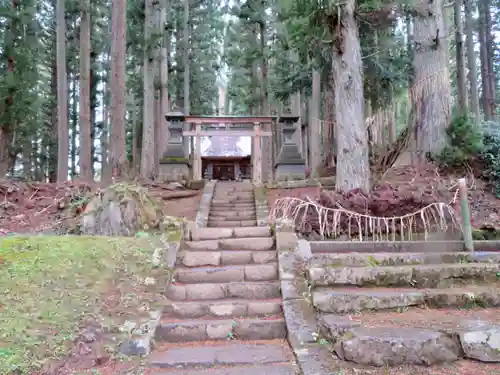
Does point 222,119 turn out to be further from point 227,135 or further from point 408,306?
point 408,306

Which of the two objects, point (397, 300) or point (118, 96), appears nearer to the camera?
point (397, 300)

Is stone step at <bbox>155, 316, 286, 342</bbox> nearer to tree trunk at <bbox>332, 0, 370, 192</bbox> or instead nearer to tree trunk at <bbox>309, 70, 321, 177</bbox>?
tree trunk at <bbox>332, 0, 370, 192</bbox>

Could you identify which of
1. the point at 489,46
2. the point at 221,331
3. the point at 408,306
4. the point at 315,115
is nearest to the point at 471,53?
the point at 489,46

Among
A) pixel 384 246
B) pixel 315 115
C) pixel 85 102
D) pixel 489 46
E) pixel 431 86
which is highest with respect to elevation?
pixel 489 46

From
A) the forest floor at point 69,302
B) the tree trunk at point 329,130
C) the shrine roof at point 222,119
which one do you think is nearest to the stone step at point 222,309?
the forest floor at point 69,302

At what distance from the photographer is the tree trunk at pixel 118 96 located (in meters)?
10.5

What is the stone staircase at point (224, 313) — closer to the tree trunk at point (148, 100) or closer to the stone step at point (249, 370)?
the stone step at point (249, 370)

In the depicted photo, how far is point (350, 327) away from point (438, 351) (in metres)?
0.70

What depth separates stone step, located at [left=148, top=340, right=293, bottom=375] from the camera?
3375 mm

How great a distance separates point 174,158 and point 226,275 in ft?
26.9

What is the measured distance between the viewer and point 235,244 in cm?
591

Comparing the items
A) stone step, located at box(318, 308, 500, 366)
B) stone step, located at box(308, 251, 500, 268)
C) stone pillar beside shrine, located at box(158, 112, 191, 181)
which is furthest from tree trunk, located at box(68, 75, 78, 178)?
stone step, located at box(318, 308, 500, 366)

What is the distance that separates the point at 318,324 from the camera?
3785 millimetres

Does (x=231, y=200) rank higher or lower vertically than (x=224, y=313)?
higher
